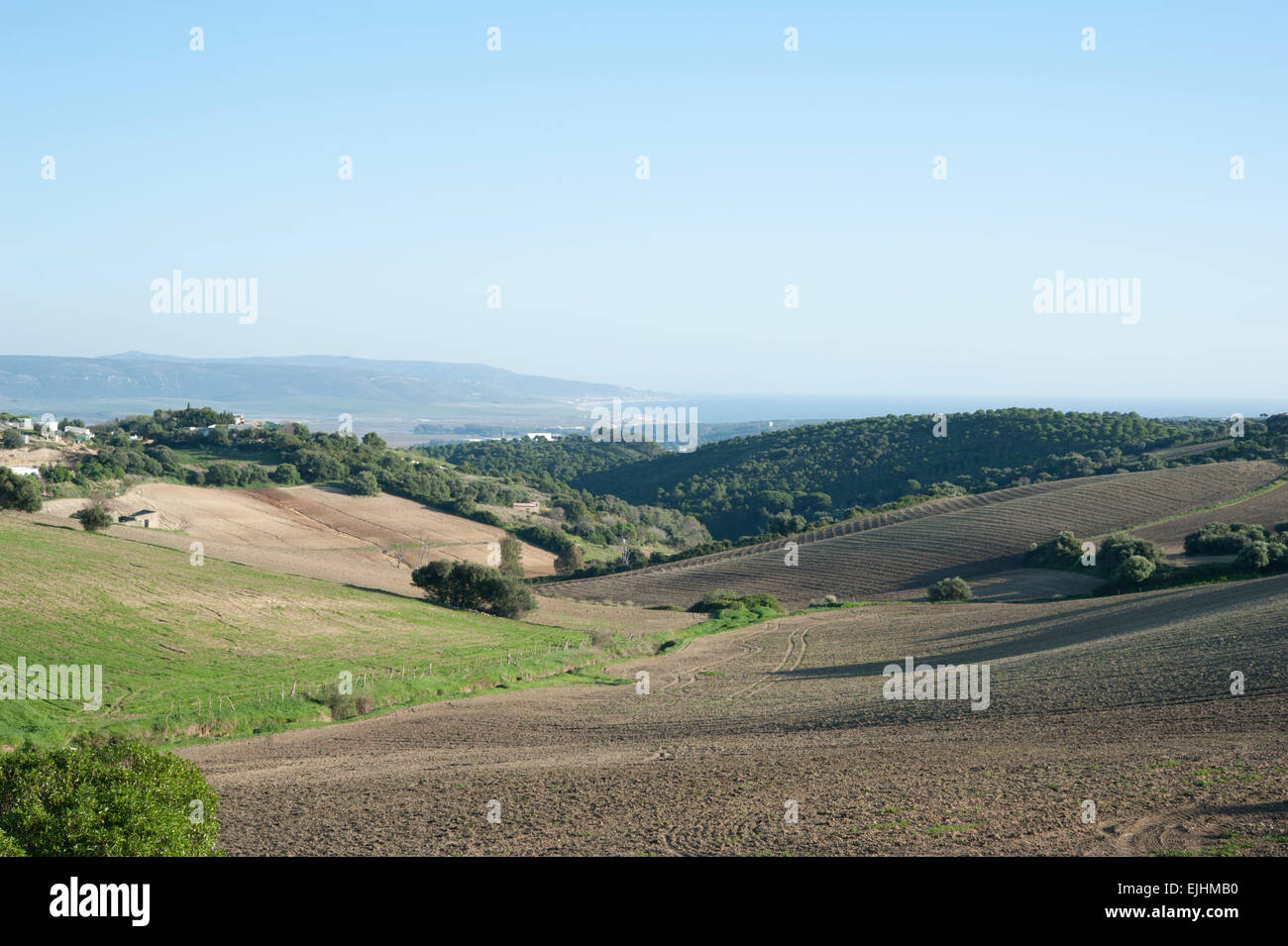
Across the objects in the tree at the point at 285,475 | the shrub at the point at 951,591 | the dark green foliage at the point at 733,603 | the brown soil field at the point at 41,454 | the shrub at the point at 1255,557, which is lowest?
the dark green foliage at the point at 733,603

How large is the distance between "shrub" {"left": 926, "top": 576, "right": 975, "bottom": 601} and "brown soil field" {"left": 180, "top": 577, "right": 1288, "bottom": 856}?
20.7 m

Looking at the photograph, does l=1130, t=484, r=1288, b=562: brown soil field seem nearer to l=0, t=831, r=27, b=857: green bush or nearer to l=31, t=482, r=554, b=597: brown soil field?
l=31, t=482, r=554, b=597: brown soil field

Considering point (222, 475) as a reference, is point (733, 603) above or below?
below

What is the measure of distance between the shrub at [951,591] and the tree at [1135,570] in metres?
7.80

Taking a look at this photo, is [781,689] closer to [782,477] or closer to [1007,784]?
[1007,784]

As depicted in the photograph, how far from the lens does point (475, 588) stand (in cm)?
4659

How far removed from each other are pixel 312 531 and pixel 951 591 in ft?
141

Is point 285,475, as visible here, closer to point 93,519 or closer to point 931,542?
point 93,519

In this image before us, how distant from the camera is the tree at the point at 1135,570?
4791cm

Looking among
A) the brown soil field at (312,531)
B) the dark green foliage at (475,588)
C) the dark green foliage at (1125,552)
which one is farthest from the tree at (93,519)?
the dark green foliage at (1125,552)

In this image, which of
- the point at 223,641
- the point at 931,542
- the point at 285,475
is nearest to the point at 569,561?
the point at 931,542

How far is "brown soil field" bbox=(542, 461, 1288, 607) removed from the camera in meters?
58.2

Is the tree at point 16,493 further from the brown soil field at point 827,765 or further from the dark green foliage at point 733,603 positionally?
the dark green foliage at point 733,603
